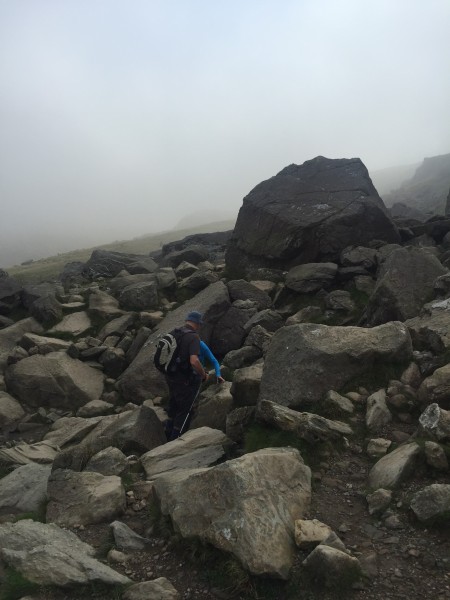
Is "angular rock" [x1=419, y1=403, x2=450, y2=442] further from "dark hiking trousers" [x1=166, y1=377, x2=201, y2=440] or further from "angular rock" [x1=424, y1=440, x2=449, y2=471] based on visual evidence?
"dark hiking trousers" [x1=166, y1=377, x2=201, y2=440]

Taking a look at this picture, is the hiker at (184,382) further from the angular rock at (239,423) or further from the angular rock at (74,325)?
the angular rock at (74,325)

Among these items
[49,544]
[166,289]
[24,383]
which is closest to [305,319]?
[166,289]

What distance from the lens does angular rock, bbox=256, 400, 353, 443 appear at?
815 cm

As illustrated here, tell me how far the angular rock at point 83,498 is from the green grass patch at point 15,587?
6.20 ft

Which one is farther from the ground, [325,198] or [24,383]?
[325,198]

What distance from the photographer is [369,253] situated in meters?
18.1

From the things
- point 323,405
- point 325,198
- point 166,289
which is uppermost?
point 325,198

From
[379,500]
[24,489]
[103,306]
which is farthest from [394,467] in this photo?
[103,306]

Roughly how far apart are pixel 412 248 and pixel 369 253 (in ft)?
11.8

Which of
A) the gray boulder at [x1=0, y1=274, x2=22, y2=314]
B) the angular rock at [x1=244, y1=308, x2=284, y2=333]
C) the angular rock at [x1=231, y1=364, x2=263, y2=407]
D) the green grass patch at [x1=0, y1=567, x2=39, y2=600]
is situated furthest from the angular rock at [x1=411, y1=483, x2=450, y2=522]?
the gray boulder at [x1=0, y1=274, x2=22, y2=314]

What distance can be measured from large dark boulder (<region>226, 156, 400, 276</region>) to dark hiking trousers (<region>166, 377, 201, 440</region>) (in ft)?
32.7

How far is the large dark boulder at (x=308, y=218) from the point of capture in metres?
19.5

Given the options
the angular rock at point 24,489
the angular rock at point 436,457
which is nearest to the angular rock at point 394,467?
the angular rock at point 436,457

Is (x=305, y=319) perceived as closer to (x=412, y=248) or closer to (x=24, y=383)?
(x=412, y=248)
